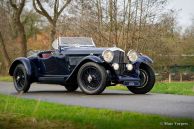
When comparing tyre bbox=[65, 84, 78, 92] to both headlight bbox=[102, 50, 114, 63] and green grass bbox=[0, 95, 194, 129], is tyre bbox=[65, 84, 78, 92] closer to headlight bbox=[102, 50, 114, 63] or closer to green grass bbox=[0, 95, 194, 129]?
headlight bbox=[102, 50, 114, 63]

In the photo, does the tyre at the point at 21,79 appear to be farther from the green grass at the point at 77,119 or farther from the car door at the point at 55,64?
the green grass at the point at 77,119

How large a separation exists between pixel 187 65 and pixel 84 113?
127ft

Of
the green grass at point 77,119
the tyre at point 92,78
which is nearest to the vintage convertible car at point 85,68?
the tyre at point 92,78

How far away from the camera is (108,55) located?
1220cm

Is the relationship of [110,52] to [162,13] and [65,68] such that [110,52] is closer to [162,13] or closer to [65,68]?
[65,68]

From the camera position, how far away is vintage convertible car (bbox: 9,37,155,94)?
483 inches

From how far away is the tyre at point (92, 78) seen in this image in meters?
12.0

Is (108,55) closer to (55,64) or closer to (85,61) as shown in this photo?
(85,61)

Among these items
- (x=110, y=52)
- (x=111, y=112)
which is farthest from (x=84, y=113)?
(x=110, y=52)

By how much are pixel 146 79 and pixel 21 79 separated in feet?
10.7

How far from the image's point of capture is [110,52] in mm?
12211

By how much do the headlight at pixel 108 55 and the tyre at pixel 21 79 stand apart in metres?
2.43

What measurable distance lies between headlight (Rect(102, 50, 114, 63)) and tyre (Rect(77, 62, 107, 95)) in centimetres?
24

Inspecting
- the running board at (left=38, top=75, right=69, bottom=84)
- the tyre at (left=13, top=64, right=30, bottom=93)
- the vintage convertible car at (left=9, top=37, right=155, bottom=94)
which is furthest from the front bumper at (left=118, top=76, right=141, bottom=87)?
the tyre at (left=13, top=64, right=30, bottom=93)
